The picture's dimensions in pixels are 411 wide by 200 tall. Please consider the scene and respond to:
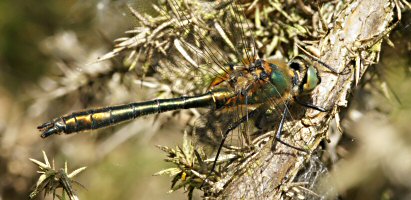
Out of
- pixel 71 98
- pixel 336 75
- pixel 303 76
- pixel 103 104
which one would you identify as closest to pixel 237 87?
pixel 303 76

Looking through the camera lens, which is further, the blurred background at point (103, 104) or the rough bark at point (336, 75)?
the blurred background at point (103, 104)

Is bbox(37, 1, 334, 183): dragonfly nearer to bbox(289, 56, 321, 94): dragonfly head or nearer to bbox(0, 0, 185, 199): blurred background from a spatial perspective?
bbox(289, 56, 321, 94): dragonfly head

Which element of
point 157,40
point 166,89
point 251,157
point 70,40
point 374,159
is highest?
point 70,40

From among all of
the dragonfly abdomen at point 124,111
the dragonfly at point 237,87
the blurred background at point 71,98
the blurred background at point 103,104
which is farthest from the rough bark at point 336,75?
the blurred background at point 71,98

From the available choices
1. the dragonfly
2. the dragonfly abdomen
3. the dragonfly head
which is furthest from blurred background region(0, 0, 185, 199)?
the dragonfly head

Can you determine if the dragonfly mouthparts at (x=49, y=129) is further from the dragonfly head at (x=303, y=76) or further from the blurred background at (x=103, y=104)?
the dragonfly head at (x=303, y=76)

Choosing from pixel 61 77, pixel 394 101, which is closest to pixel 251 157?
pixel 394 101

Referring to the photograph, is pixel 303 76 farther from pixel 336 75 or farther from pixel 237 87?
pixel 237 87

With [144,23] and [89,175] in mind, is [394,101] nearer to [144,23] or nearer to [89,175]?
[144,23]
